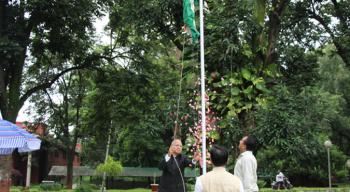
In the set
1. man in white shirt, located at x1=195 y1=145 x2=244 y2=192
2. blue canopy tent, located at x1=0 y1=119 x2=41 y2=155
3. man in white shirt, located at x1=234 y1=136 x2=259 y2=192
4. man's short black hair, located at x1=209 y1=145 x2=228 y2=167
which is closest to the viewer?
man in white shirt, located at x1=195 y1=145 x2=244 y2=192

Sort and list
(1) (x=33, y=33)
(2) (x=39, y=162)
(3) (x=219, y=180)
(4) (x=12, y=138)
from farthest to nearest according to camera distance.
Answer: (2) (x=39, y=162) < (1) (x=33, y=33) < (4) (x=12, y=138) < (3) (x=219, y=180)

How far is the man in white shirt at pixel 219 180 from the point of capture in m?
3.70

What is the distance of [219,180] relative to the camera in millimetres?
3713

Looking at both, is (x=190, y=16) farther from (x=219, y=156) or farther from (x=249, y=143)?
(x=219, y=156)

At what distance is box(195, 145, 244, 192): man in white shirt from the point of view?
3.70 metres

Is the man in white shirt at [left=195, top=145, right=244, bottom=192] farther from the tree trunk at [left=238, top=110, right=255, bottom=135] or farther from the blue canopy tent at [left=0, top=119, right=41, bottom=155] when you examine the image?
the blue canopy tent at [left=0, top=119, right=41, bottom=155]

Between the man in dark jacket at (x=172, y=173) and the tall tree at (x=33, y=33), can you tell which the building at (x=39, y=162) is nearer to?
the tall tree at (x=33, y=33)

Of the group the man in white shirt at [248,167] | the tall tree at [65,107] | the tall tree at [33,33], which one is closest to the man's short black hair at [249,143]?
the man in white shirt at [248,167]

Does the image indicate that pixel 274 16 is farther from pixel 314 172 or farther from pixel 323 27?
pixel 314 172

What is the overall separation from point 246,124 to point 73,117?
2178 centimetres

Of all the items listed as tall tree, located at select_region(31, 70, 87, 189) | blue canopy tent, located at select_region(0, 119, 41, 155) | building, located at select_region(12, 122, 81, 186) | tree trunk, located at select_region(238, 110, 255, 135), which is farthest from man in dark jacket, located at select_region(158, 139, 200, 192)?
building, located at select_region(12, 122, 81, 186)

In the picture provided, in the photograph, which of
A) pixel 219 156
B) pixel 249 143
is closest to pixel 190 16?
pixel 249 143

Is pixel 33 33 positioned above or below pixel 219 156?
above

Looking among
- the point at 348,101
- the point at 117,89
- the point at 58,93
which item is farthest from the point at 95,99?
the point at 348,101
